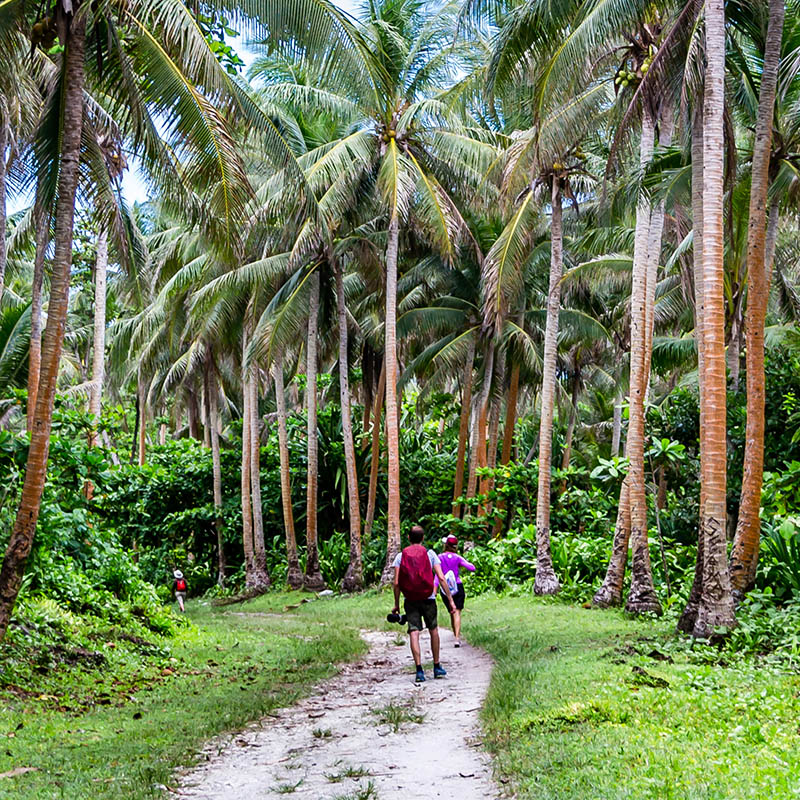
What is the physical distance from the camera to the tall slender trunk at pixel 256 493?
25797mm

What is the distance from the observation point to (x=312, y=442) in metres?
25.5

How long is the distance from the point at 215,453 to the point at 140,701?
62.9 ft

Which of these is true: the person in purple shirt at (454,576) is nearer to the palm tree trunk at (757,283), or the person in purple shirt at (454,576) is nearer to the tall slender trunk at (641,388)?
the tall slender trunk at (641,388)

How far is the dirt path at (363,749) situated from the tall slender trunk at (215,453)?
58.4ft

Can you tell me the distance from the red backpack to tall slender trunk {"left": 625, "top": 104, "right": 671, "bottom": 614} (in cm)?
521

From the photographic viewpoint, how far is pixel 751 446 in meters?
12.0

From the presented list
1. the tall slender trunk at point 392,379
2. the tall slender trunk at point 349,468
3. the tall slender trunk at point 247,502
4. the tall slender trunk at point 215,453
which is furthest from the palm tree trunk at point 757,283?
the tall slender trunk at point 215,453

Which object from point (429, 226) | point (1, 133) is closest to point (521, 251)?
point (429, 226)

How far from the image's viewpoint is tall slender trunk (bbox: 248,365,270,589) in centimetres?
2580

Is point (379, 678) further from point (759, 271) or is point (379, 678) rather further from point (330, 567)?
point (330, 567)

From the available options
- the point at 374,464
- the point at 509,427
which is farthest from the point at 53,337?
the point at 509,427

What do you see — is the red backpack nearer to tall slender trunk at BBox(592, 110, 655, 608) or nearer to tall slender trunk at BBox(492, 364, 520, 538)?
tall slender trunk at BBox(592, 110, 655, 608)

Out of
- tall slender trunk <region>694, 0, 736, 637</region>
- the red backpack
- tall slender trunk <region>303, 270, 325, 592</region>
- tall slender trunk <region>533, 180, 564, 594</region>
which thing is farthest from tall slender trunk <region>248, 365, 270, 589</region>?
tall slender trunk <region>694, 0, 736, 637</region>

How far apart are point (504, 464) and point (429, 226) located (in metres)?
6.99
